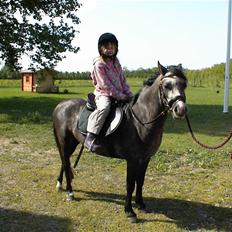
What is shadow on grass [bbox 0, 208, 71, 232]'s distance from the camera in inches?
193

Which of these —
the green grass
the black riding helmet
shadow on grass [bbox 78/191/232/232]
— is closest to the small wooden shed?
the green grass

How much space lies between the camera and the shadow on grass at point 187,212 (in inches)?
201

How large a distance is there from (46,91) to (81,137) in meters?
28.3

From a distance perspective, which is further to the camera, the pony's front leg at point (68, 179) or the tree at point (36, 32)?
the tree at point (36, 32)

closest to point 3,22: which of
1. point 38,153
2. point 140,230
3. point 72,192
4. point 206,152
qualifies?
point 38,153

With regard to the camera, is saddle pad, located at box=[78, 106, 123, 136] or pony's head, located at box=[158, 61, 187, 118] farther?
saddle pad, located at box=[78, 106, 123, 136]

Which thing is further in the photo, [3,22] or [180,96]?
[3,22]

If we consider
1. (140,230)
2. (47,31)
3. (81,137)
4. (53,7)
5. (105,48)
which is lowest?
(140,230)

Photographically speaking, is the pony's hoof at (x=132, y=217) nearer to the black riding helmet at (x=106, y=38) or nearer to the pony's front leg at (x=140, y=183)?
the pony's front leg at (x=140, y=183)

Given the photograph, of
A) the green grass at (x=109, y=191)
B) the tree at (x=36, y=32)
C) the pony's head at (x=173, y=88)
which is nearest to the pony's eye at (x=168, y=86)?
the pony's head at (x=173, y=88)

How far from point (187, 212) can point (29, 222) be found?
2.21 meters

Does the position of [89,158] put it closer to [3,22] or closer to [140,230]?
[140,230]

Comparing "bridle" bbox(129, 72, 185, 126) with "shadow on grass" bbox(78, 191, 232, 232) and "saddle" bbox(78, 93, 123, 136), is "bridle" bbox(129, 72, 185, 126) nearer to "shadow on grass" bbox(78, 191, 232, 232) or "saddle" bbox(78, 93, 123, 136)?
"saddle" bbox(78, 93, 123, 136)

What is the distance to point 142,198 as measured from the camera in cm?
591
